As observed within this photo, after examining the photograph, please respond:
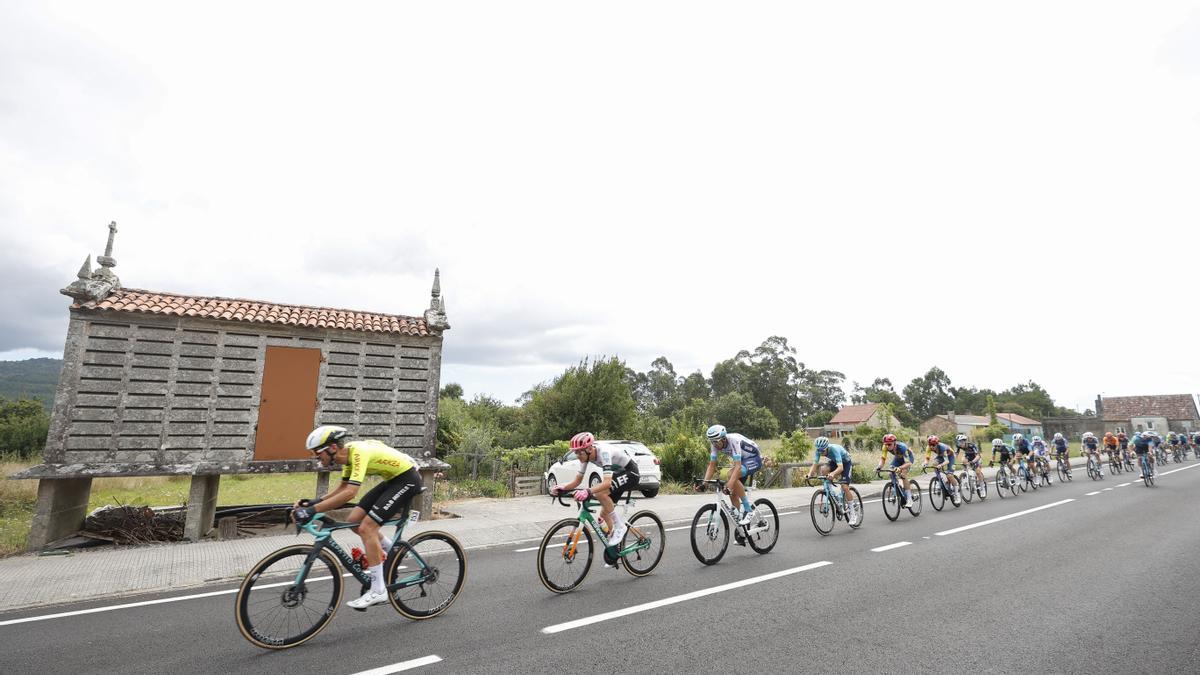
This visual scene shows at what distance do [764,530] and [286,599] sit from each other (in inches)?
252

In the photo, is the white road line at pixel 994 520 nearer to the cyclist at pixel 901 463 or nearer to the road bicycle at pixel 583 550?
the cyclist at pixel 901 463

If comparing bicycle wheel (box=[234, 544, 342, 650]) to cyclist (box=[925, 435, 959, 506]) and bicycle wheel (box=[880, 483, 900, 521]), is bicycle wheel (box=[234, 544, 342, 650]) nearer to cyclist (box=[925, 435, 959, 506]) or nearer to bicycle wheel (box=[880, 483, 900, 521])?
bicycle wheel (box=[880, 483, 900, 521])

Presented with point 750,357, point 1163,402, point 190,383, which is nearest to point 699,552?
point 190,383

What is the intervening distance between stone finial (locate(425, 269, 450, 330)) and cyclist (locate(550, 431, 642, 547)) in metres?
6.86

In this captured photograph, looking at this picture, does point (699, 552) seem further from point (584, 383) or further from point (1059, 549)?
point (584, 383)

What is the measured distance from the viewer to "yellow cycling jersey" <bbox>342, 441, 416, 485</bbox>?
506 cm

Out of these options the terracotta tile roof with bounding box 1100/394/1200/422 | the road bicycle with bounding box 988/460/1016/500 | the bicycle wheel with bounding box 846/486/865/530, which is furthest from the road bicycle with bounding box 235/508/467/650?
the terracotta tile roof with bounding box 1100/394/1200/422

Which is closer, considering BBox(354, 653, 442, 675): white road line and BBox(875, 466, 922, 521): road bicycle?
BBox(354, 653, 442, 675): white road line

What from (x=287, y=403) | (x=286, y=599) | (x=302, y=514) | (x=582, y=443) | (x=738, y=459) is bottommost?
(x=286, y=599)

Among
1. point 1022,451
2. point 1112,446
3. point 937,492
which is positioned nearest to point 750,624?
point 937,492

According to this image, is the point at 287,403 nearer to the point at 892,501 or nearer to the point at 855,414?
the point at 892,501

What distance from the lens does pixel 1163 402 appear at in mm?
90312

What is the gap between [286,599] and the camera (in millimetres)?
4871

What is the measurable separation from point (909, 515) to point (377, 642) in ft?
39.8
